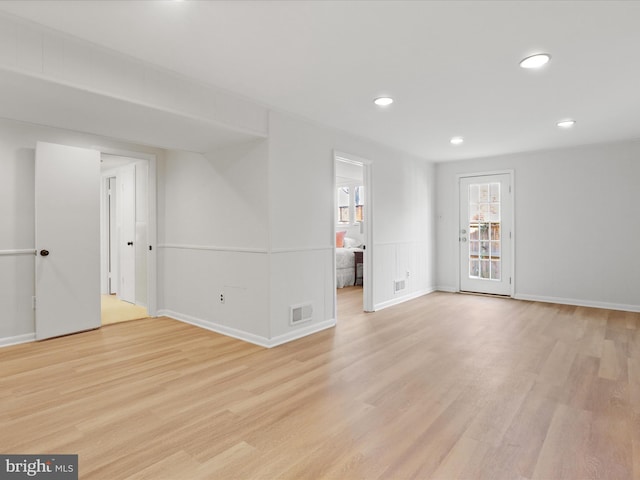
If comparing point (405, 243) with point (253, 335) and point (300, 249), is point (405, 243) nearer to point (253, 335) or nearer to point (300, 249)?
point (300, 249)

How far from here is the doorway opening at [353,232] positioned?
511cm

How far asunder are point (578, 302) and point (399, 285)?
264 centimetres

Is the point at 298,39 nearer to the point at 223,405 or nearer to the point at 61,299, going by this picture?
the point at 223,405

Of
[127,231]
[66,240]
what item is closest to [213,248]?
[66,240]

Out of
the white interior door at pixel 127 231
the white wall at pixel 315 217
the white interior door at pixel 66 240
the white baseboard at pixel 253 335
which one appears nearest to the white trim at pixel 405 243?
the white wall at pixel 315 217

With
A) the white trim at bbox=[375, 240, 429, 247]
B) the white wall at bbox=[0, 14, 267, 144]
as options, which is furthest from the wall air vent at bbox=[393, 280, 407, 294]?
the white wall at bbox=[0, 14, 267, 144]

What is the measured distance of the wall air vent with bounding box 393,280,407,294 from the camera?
565cm

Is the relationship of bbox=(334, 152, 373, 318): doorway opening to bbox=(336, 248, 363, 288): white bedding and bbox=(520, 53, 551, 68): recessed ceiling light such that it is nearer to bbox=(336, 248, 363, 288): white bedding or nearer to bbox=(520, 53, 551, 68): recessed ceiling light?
bbox=(336, 248, 363, 288): white bedding

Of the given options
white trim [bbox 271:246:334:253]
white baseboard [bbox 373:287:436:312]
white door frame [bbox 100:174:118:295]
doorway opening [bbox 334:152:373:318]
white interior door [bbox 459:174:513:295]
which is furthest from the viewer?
white door frame [bbox 100:174:118:295]

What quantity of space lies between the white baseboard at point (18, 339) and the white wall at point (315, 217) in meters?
2.46

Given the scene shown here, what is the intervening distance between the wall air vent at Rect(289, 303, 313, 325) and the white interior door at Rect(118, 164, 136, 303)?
10.1 ft

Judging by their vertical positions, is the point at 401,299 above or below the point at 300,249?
below

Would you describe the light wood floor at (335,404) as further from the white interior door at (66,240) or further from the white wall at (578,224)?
the white wall at (578,224)

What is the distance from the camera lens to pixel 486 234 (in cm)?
637
